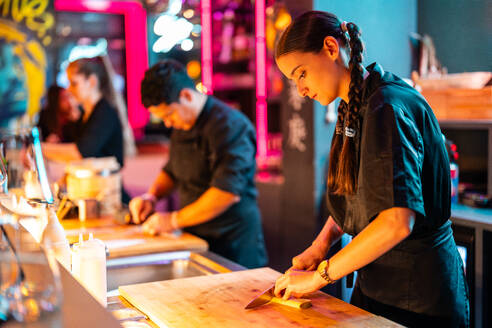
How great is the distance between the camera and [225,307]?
1.47m

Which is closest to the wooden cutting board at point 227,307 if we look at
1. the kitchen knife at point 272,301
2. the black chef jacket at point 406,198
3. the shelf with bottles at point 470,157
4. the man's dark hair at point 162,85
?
the kitchen knife at point 272,301

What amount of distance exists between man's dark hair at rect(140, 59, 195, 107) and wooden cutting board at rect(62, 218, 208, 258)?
1.91ft

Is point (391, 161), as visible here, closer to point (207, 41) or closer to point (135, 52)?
point (207, 41)

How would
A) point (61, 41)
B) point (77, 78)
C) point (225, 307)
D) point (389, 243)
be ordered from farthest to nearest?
point (61, 41)
point (77, 78)
point (225, 307)
point (389, 243)

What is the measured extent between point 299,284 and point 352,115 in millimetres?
460

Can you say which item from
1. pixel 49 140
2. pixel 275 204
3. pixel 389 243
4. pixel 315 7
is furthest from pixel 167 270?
pixel 49 140

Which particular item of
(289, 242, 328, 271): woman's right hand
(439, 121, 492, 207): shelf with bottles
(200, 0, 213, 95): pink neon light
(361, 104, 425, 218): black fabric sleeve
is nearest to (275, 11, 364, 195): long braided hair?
(361, 104, 425, 218): black fabric sleeve

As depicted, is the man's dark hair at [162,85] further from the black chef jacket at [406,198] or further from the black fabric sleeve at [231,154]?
the black chef jacket at [406,198]

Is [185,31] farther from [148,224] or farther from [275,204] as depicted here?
[148,224]

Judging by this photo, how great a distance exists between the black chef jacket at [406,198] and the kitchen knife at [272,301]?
0.25 metres

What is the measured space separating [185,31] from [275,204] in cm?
319

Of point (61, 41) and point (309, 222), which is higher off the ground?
point (61, 41)

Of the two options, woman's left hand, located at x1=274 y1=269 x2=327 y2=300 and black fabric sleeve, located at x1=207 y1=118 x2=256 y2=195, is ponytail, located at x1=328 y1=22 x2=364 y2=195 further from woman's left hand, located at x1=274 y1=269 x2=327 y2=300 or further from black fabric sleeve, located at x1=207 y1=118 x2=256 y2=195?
black fabric sleeve, located at x1=207 y1=118 x2=256 y2=195

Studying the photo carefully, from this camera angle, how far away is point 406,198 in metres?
1.35
